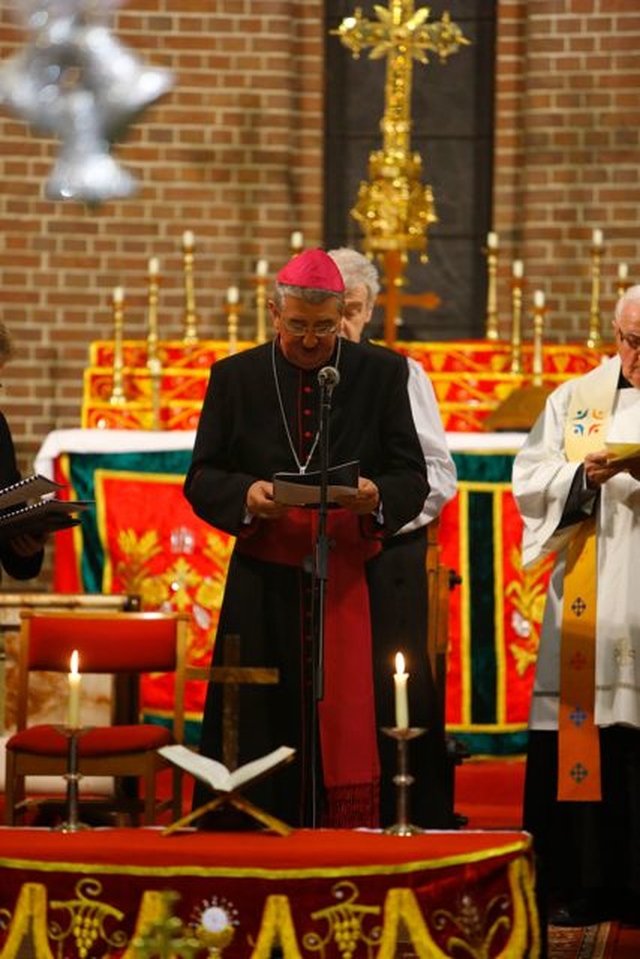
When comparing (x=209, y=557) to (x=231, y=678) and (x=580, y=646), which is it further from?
(x=231, y=678)

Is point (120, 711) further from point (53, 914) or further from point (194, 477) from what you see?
point (53, 914)

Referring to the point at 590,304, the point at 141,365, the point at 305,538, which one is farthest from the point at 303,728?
the point at 590,304

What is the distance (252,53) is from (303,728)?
233 inches

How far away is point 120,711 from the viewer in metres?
7.06

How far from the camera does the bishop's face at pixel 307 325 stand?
5082mm

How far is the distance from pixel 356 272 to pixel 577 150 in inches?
174

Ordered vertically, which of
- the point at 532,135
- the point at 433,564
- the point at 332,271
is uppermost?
the point at 532,135

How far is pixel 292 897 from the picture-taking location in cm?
411

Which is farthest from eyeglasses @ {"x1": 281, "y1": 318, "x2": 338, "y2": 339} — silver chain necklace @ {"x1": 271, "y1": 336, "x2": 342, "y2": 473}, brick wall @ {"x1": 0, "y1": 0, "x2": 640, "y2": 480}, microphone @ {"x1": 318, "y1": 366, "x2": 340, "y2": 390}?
brick wall @ {"x1": 0, "y1": 0, "x2": 640, "y2": 480}

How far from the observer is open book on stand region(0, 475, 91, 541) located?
500 cm

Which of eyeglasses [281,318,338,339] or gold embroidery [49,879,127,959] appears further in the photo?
eyeglasses [281,318,338,339]

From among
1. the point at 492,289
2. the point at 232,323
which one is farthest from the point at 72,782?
the point at 492,289

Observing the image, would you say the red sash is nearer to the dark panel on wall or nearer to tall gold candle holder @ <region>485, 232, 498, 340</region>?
tall gold candle holder @ <region>485, 232, 498, 340</region>

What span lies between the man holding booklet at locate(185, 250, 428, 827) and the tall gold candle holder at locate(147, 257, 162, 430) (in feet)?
11.8
